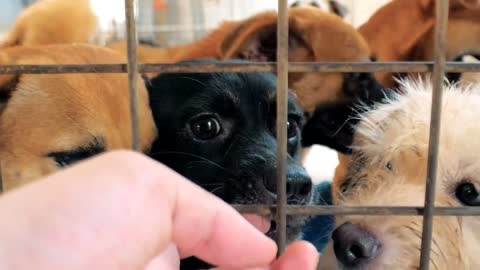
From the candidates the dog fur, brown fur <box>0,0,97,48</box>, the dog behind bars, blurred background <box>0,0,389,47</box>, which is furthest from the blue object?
blurred background <box>0,0,389,47</box>

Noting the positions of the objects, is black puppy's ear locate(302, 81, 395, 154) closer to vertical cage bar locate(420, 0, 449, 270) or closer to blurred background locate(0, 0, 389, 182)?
vertical cage bar locate(420, 0, 449, 270)

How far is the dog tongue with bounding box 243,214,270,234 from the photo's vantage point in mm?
774

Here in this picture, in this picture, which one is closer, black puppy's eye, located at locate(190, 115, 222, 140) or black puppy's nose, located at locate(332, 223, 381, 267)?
black puppy's nose, located at locate(332, 223, 381, 267)

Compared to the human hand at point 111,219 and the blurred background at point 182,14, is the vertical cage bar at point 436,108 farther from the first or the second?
the blurred background at point 182,14

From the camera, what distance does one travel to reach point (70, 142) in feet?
3.38

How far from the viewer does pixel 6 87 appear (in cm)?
109

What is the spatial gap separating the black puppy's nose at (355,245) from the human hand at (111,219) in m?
0.38

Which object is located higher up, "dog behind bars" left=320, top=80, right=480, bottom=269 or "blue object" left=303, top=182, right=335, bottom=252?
"dog behind bars" left=320, top=80, right=480, bottom=269

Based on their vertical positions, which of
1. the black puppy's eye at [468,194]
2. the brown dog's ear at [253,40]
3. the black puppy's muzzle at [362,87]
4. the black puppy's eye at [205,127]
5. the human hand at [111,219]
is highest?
the brown dog's ear at [253,40]

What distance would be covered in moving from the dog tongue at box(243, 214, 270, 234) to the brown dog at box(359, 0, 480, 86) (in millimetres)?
855

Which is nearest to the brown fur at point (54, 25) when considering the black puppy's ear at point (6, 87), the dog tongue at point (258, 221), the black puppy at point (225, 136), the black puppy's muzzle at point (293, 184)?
the black puppy's ear at point (6, 87)

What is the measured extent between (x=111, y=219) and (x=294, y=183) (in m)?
0.61

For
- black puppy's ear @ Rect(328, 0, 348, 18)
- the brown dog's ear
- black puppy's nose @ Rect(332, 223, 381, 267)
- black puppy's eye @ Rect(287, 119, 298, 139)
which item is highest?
black puppy's ear @ Rect(328, 0, 348, 18)

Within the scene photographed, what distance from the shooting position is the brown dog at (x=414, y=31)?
1548 mm
